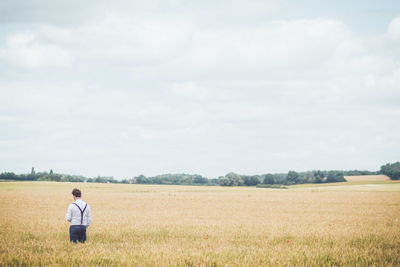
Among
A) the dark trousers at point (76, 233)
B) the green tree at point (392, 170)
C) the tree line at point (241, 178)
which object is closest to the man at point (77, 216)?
the dark trousers at point (76, 233)

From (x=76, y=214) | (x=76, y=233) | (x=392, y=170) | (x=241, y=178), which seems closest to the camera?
(x=76, y=214)

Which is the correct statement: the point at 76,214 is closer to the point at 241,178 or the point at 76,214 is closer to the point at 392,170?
the point at 241,178

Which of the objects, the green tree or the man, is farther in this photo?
the green tree

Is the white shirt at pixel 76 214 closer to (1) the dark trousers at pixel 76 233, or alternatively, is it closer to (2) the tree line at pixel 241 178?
(1) the dark trousers at pixel 76 233

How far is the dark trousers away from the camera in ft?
34.7

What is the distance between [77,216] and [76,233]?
0.74 meters

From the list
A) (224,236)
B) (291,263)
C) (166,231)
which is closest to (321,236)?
(224,236)

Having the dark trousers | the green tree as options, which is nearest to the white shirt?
the dark trousers

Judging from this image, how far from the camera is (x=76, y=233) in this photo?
420 inches

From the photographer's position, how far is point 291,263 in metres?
8.76

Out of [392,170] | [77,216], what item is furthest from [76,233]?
[392,170]

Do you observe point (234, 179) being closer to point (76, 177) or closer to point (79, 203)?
point (76, 177)

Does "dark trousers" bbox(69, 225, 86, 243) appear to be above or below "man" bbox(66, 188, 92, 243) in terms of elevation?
below

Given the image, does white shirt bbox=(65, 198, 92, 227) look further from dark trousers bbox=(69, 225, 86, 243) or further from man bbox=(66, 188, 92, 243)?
dark trousers bbox=(69, 225, 86, 243)
